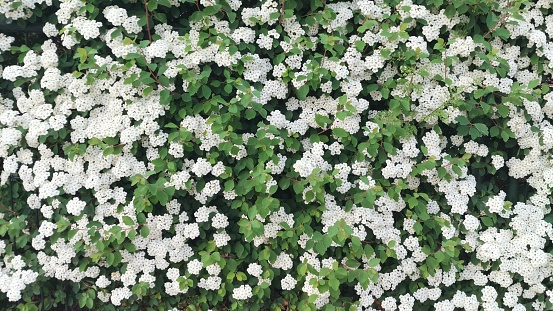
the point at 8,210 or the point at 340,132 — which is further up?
the point at 340,132

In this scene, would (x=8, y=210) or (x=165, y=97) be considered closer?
(x=165, y=97)

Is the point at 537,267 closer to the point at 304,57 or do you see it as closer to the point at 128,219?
the point at 304,57

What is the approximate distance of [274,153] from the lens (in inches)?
112

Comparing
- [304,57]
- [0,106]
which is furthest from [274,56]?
[0,106]

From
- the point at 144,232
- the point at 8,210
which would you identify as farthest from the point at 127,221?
the point at 8,210

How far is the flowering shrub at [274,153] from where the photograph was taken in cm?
280

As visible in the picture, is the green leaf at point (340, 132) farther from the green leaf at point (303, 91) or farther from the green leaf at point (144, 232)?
the green leaf at point (144, 232)

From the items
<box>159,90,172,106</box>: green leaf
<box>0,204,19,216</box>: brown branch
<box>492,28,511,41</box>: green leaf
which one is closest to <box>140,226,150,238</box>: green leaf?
<box>159,90,172,106</box>: green leaf

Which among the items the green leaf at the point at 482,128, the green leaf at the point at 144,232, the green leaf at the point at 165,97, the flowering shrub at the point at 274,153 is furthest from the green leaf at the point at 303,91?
the green leaf at the point at 144,232

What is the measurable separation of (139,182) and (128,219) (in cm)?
22

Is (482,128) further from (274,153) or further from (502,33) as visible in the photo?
(274,153)

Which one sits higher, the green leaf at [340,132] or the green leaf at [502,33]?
the green leaf at [502,33]

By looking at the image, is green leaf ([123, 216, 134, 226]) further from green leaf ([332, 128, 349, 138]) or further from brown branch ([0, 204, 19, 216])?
green leaf ([332, 128, 349, 138])

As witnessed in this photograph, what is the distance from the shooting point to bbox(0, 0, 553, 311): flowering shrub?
2799mm
